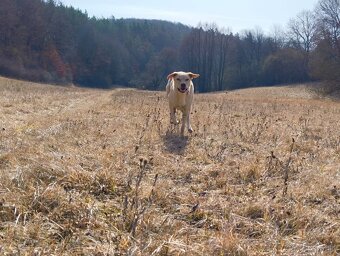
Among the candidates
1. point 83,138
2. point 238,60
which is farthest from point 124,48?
point 83,138

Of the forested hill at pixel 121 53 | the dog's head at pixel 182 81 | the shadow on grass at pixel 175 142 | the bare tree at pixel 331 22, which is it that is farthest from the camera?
the forested hill at pixel 121 53

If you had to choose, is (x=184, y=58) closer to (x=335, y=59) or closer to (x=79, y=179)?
(x=335, y=59)

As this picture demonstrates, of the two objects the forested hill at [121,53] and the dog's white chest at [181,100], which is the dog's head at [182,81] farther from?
the forested hill at [121,53]

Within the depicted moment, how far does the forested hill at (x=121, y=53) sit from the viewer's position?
2400 inches

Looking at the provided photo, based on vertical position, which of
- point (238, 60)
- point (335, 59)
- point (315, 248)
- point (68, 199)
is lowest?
point (315, 248)

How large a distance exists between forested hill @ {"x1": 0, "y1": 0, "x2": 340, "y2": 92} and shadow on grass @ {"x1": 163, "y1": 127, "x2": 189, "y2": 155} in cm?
5327

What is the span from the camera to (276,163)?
205 inches

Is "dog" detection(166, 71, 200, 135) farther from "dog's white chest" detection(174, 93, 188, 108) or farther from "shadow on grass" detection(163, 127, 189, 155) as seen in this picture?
"shadow on grass" detection(163, 127, 189, 155)

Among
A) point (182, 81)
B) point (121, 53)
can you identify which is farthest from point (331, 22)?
point (121, 53)

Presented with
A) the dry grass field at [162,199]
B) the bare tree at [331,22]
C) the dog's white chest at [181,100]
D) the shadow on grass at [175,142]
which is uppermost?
the bare tree at [331,22]

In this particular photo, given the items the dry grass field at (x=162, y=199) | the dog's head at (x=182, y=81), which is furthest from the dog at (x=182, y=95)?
the dry grass field at (x=162, y=199)

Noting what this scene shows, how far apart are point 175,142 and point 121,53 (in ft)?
270

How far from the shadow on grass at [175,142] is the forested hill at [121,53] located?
53.3m

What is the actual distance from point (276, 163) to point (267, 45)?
79.0 metres
